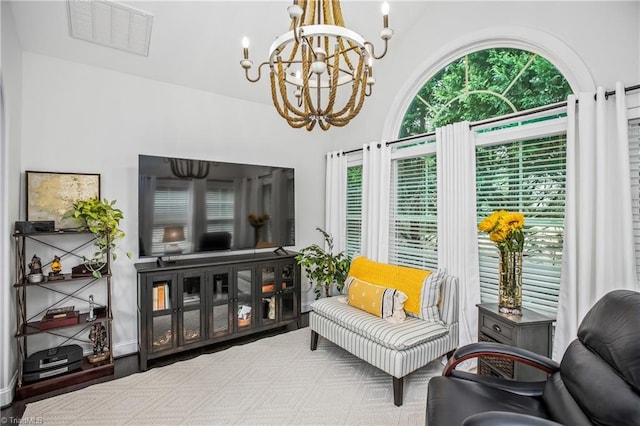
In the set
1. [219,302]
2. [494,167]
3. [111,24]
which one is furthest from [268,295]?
[111,24]

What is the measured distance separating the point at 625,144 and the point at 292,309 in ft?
10.6

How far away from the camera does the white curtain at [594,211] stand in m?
1.91

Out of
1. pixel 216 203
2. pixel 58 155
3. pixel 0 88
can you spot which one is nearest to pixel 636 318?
pixel 216 203

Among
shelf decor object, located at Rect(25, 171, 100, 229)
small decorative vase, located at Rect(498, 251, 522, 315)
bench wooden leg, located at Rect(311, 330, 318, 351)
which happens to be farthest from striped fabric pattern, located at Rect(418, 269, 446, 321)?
shelf decor object, located at Rect(25, 171, 100, 229)

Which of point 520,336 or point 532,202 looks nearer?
point 520,336

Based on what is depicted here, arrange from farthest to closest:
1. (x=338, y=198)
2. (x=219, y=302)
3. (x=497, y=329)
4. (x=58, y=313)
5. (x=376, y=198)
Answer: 1. (x=338, y=198)
2. (x=376, y=198)
3. (x=219, y=302)
4. (x=58, y=313)
5. (x=497, y=329)

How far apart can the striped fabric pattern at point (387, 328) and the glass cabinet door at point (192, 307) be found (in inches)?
49.2

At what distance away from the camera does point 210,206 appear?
320cm

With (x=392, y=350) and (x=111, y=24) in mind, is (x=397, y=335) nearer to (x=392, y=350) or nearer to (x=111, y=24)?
(x=392, y=350)

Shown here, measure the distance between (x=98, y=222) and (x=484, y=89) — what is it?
3.63m

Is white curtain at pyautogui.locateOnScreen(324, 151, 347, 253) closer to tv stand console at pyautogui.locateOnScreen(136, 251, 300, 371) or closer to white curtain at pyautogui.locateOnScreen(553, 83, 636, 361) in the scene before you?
tv stand console at pyautogui.locateOnScreen(136, 251, 300, 371)

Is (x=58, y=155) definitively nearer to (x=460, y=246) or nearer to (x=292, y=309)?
(x=292, y=309)

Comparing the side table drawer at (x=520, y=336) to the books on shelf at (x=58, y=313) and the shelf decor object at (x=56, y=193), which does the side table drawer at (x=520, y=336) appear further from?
the shelf decor object at (x=56, y=193)

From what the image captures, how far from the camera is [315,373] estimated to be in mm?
2656
